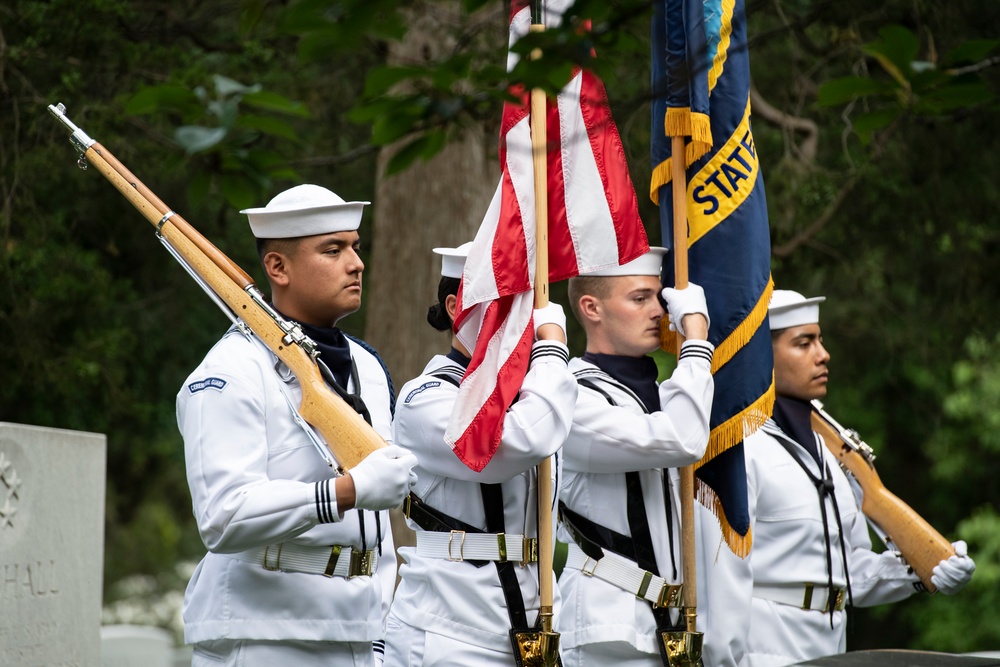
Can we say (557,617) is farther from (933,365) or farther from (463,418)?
(933,365)

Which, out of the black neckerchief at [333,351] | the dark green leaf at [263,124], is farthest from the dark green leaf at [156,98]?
the black neckerchief at [333,351]

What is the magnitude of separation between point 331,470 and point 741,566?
1.96m

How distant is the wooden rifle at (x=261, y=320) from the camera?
432 cm

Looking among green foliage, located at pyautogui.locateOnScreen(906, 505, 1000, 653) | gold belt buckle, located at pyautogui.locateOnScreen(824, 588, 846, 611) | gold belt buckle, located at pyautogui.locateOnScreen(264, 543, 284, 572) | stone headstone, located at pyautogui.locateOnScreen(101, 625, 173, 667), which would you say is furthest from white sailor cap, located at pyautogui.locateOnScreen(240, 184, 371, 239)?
green foliage, located at pyautogui.locateOnScreen(906, 505, 1000, 653)

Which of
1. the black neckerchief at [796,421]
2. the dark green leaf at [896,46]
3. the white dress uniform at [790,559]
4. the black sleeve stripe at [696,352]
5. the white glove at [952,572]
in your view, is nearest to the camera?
the dark green leaf at [896,46]

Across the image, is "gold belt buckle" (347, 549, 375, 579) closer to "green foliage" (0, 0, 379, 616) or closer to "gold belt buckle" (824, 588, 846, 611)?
"gold belt buckle" (824, 588, 846, 611)

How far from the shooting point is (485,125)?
812 cm

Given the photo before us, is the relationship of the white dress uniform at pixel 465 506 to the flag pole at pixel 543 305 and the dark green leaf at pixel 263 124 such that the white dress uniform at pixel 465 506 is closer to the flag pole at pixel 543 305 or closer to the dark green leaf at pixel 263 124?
the flag pole at pixel 543 305

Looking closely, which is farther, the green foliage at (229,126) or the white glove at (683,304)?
the white glove at (683,304)

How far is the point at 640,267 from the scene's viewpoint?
563 centimetres

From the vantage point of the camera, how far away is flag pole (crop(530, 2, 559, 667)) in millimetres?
4688

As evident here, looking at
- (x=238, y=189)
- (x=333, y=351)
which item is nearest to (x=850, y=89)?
(x=238, y=189)

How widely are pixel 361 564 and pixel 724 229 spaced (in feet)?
7.28

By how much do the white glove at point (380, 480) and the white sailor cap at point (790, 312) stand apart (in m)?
3.09
